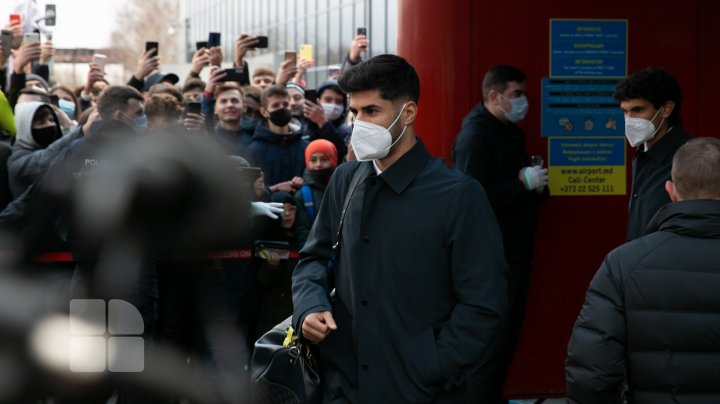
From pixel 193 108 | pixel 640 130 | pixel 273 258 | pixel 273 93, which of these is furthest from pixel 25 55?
pixel 640 130

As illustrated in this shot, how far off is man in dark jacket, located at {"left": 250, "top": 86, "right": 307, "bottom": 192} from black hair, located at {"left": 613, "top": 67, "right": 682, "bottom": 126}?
3.39 meters

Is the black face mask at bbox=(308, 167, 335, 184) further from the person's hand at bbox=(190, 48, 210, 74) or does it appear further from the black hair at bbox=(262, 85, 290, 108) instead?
the person's hand at bbox=(190, 48, 210, 74)

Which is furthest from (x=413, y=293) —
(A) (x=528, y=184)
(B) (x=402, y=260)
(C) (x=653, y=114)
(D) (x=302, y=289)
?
(A) (x=528, y=184)

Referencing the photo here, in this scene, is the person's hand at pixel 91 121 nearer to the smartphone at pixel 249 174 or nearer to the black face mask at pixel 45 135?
the black face mask at pixel 45 135

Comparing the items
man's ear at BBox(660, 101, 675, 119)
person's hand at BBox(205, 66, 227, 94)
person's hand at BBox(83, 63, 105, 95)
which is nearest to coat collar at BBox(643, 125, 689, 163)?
man's ear at BBox(660, 101, 675, 119)

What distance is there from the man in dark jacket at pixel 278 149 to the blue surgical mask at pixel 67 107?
450 centimetres

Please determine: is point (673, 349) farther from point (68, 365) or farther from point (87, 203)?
point (68, 365)

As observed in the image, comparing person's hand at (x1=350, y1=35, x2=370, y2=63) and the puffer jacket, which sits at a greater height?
person's hand at (x1=350, y1=35, x2=370, y2=63)

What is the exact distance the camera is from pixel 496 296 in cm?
402

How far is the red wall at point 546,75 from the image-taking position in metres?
7.30

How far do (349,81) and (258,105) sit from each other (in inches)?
239

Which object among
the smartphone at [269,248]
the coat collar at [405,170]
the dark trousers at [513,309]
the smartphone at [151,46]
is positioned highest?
the smartphone at [151,46]

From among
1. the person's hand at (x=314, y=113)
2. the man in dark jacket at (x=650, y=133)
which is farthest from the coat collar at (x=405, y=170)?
the person's hand at (x=314, y=113)

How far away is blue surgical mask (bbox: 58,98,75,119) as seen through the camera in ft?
42.5
